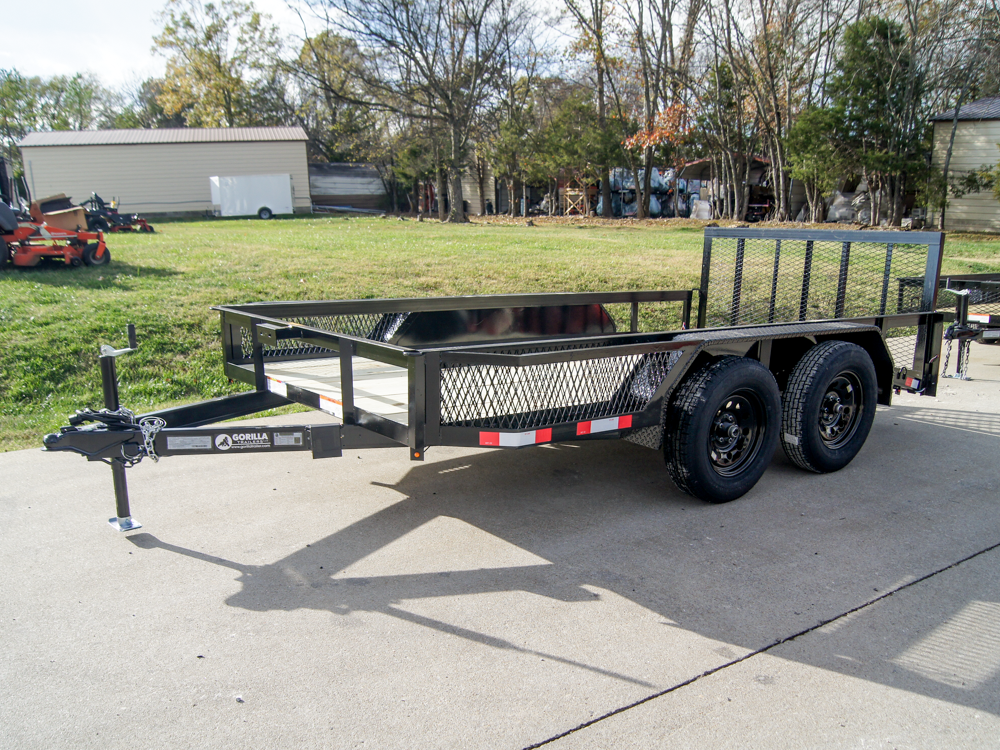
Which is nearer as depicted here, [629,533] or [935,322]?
[629,533]

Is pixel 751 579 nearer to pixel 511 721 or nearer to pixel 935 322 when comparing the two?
pixel 511 721

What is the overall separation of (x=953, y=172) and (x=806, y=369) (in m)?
25.5

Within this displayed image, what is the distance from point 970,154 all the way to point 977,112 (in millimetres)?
1363

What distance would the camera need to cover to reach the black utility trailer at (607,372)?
3.59 m

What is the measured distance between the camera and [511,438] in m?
3.69

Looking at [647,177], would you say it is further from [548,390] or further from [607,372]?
[548,390]

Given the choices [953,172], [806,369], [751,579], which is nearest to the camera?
[751,579]

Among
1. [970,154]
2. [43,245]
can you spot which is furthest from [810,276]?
[970,154]

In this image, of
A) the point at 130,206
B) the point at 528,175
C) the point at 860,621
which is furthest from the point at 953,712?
the point at 130,206

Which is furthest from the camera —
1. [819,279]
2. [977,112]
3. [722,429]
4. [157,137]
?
[157,137]

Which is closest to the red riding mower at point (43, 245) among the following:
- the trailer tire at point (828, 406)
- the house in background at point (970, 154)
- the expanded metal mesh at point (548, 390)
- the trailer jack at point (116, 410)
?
the trailer jack at point (116, 410)

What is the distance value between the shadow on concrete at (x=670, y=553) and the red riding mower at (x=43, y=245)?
32.3 ft

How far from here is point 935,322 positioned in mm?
5574

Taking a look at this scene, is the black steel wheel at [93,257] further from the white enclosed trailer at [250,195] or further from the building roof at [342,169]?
the building roof at [342,169]
